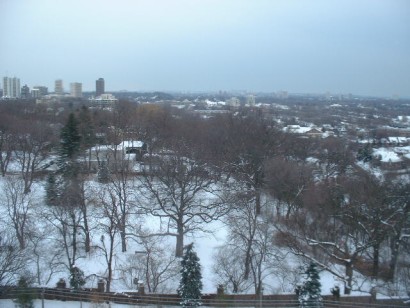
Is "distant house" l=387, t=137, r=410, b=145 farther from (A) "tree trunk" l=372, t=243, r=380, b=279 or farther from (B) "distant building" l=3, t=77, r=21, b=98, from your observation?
(B) "distant building" l=3, t=77, r=21, b=98

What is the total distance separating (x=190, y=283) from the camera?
8.74 m

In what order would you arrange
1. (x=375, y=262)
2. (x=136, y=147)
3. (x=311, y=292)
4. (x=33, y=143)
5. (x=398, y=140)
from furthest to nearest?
1. (x=398, y=140)
2. (x=136, y=147)
3. (x=33, y=143)
4. (x=375, y=262)
5. (x=311, y=292)

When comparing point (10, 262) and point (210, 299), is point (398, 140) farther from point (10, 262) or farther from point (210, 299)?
point (10, 262)

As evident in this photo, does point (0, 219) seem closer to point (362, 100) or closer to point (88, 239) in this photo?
point (88, 239)

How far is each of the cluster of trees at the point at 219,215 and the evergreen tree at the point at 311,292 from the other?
99 cm

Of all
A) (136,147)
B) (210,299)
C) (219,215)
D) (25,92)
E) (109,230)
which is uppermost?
(25,92)

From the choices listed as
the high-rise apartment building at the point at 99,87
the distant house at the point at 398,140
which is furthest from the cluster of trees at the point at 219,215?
the high-rise apartment building at the point at 99,87

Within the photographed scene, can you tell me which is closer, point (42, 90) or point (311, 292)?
point (311, 292)

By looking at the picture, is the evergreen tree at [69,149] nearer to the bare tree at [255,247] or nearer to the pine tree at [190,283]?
the bare tree at [255,247]

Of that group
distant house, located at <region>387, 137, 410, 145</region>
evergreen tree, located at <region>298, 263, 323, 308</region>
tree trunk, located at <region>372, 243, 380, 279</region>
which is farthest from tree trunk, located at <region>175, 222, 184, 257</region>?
distant house, located at <region>387, 137, 410, 145</region>

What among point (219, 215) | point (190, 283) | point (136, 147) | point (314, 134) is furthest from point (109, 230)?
point (314, 134)

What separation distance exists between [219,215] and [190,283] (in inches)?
164

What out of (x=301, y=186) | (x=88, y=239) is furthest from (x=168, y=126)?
(x=88, y=239)

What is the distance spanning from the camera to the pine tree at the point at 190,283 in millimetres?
8625
